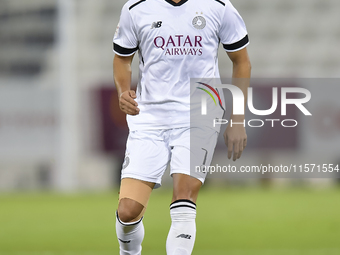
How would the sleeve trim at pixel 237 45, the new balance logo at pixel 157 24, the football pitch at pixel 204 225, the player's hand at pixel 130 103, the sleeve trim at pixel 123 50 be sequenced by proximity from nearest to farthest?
the player's hand at pixel 130 103
the new balance logo at pixel 157 24
the sleeve trim at pixel 237 45
the sleeve trim at pixel 123 50
the football pitch at pixel 204 225

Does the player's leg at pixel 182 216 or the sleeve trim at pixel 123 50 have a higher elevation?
the sleeve trim at pixel 123 50

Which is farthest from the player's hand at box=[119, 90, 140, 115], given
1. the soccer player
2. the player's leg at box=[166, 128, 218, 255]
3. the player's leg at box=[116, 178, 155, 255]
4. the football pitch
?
the football pitch

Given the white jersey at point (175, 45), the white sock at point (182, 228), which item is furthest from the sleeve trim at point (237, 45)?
the white sock at point (182, 228)

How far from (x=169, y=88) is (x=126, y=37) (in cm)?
44

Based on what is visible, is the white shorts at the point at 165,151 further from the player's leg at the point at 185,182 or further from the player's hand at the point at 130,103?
the player's hand at the point at 130,103

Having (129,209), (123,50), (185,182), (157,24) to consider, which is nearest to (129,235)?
(129,209)

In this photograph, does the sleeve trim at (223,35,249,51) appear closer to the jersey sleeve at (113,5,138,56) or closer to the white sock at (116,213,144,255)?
the jersey sleeve at (113,5,138,56)

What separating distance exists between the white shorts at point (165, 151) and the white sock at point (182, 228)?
190 mm

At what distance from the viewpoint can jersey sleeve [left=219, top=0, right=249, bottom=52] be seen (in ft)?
12.8

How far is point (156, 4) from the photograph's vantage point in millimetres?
3924

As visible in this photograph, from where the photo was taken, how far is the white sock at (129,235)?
3945 millimetres

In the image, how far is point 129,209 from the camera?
3.82m

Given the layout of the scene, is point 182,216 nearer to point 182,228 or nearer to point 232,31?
point 182,228

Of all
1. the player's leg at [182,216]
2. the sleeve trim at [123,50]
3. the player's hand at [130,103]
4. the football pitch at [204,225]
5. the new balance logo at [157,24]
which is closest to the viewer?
the player's leg at [182,216]
